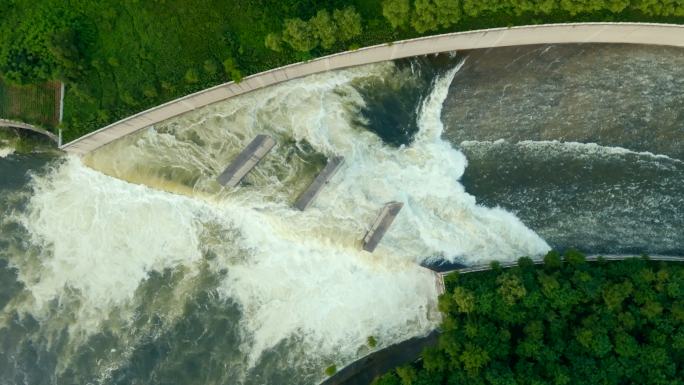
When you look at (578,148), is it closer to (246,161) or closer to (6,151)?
(246,161)

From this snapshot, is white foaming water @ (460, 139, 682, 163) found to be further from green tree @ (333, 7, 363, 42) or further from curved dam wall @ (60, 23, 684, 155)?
green tree @ (333, 7, 363, 42)

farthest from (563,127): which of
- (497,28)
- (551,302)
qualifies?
(551,302)

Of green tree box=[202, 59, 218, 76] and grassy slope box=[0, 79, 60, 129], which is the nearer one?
green tree box=[202, 59, 218, 76]

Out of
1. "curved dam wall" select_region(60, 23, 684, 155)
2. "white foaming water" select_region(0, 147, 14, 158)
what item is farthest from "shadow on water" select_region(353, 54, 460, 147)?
"white foaming water" select_region(0, 147, 14, 158)

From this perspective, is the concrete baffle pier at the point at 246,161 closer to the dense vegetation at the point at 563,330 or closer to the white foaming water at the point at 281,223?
the white foaming water at the point at 281,223

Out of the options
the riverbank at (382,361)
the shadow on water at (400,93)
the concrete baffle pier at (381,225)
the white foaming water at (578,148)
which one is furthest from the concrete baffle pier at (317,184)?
the riverbank at (382,361)

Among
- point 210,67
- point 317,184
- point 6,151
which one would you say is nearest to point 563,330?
point 317,184
